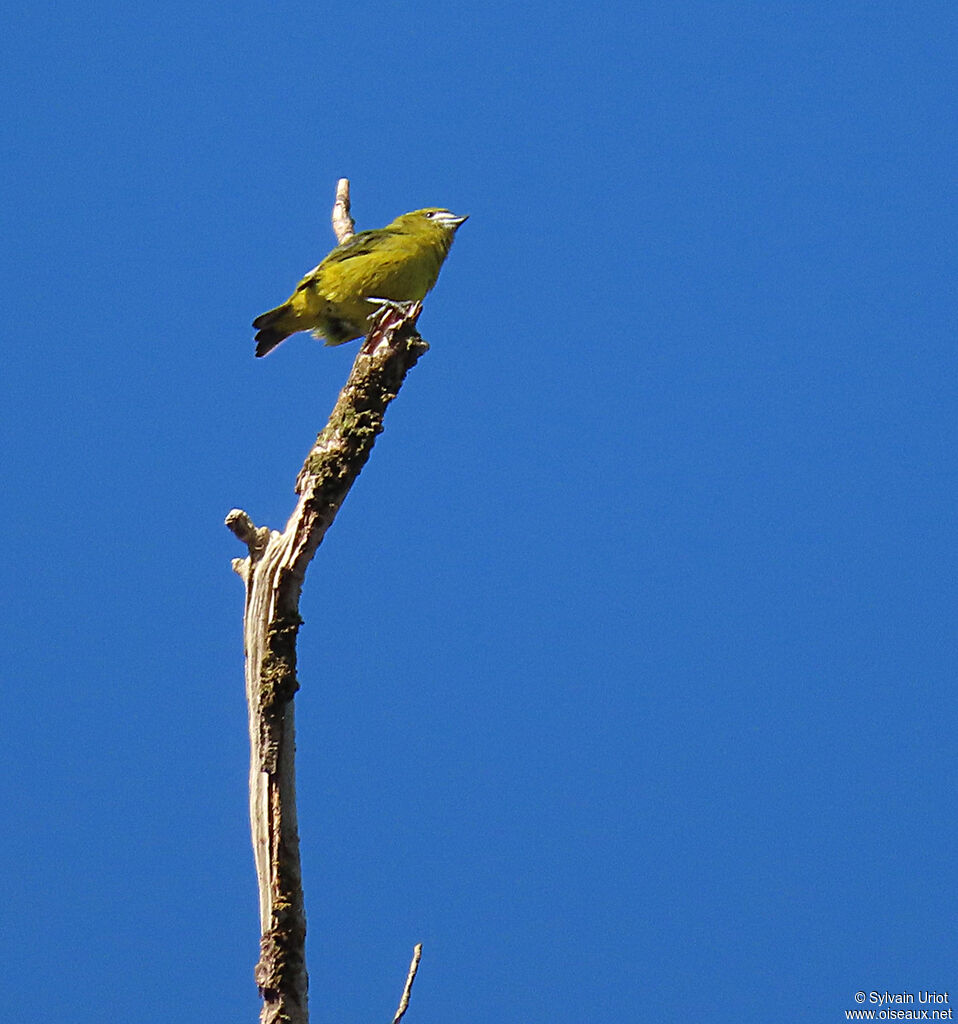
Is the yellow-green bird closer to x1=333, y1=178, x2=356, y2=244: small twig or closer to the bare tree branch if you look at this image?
x1=333, y1=178, x2=356, y2=244: small twig

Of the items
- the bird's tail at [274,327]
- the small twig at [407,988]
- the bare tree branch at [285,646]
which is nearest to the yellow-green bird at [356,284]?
the bird's tail at [274,327]

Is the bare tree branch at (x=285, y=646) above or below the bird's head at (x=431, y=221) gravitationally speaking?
below

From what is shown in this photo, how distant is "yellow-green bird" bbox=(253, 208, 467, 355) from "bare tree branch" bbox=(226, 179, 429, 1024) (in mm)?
1554

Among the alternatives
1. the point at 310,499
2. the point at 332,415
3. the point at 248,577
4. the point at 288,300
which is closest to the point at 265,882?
the point at 248,577

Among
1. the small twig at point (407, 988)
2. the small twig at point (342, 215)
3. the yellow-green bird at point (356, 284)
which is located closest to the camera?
the small twig at point (407, 988)

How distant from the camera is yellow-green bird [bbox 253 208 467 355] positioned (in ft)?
20.1

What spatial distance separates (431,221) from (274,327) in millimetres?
1158

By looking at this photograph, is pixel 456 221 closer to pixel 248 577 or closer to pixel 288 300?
pixel 288 300

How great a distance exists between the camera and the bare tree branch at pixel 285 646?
4004 mm

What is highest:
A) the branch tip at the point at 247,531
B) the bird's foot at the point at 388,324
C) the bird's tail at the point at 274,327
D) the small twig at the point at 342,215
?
the small twig at the point at 342,215

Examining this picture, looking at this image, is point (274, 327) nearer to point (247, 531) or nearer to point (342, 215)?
point (342, 215)

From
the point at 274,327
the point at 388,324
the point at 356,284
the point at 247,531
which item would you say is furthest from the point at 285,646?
the point at 274,327

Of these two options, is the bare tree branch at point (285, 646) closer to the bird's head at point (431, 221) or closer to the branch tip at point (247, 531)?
the branch tip at point (247, 531)

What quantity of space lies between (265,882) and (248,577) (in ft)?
3.48
